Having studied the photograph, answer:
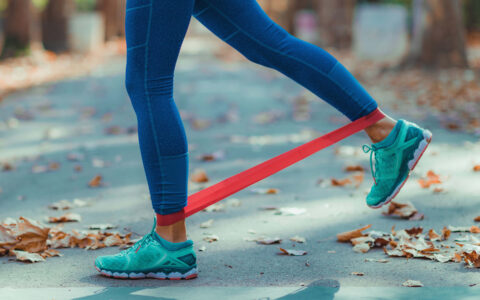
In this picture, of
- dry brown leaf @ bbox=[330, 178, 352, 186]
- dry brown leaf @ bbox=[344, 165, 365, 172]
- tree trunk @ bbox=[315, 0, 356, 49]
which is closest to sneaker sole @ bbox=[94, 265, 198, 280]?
dry brown leaf @ bbox=[330, 178, 352, 186]

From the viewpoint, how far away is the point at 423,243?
120 inches

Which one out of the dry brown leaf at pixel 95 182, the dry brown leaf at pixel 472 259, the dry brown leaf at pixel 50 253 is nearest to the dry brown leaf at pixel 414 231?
the dry brown leaf at pixel 472 259

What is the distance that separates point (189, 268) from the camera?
2703 mm

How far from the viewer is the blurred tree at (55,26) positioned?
21.5 metres

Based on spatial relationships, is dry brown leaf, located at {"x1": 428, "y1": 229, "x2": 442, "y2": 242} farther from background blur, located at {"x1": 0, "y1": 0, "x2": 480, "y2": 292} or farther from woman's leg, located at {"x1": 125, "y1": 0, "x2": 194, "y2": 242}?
woman's leg, located at {"x1": 125, "y1": 0, "x2": 194, "y2": 242}

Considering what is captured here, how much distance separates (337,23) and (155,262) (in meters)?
19.9

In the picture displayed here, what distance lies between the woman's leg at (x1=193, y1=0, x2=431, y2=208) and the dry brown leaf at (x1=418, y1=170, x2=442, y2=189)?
1760 millimetres

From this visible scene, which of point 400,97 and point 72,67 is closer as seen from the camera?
point 400,97

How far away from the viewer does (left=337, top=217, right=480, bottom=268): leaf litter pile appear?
285 cm

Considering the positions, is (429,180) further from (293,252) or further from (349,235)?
(293,252)

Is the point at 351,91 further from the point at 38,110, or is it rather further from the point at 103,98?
the point at 103,98

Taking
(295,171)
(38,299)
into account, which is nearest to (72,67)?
(295,171)

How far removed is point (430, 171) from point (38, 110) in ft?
19.2

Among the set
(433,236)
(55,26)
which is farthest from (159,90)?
(55,26)
